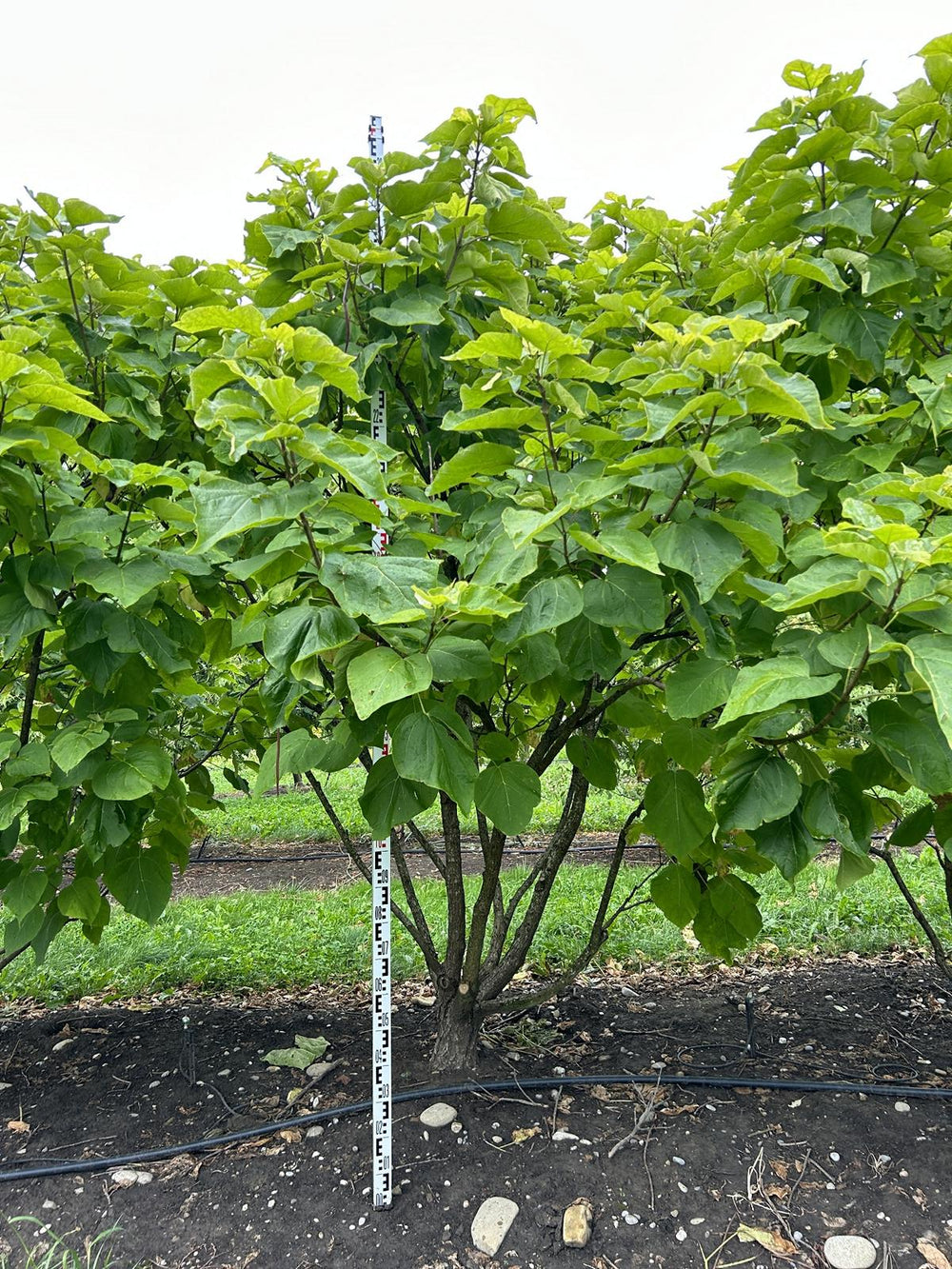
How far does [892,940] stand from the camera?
4449 millimetres

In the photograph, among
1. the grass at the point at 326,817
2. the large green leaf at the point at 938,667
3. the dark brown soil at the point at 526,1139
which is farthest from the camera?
the grass at the point at 326,817

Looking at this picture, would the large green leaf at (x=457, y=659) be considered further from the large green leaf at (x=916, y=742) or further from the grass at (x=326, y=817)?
the grass at (x=326, y=817)

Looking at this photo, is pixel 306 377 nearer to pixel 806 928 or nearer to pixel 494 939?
pixel 494 939

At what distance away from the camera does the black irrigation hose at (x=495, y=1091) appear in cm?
252

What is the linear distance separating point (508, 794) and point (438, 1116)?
123cm

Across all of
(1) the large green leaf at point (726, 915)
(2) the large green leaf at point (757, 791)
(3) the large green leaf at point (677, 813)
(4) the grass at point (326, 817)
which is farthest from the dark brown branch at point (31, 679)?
(4) the grass at point (326, 817)

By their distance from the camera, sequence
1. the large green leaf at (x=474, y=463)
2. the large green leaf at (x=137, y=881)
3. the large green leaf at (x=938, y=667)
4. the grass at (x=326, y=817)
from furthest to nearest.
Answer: the grass at (x=326, y=817), the large green leaf at (x=137, y=881), the large green leaf at (x=474, y=463), the large green leaf at (x=938, y=667)

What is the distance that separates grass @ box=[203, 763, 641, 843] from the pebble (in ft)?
15.3

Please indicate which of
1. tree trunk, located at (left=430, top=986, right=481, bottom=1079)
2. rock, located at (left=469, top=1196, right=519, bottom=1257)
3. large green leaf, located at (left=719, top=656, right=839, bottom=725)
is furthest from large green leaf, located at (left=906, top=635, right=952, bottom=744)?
tree trunk, located at (left=430, top=986, right=481, bottom=1079)

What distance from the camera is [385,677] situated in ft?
4.85

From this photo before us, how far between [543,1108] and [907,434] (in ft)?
7.48

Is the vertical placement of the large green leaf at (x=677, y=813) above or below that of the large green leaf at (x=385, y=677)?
below

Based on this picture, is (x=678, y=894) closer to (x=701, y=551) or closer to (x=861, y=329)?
(x=701, y=551)

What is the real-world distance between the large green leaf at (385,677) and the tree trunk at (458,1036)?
1842 mm
